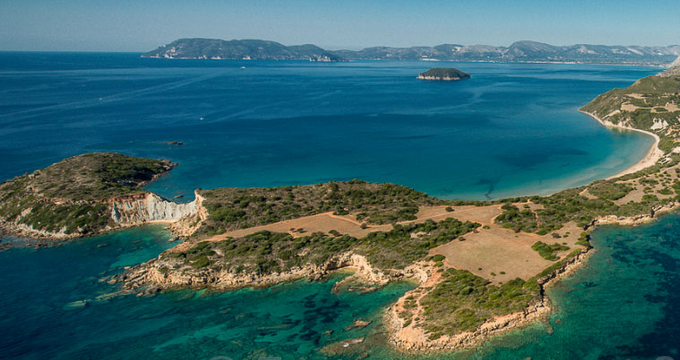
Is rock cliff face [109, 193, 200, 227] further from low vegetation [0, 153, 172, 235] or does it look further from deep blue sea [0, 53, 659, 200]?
deep blue sea [0, 53, 659, 200]

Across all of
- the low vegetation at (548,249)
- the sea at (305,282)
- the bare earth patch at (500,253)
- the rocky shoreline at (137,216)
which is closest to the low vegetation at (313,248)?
the bare earth patch at (500,253)

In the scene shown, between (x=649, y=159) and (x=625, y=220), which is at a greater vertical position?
(x=649, y=159)

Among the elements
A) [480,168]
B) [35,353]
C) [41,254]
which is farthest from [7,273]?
[480,168]

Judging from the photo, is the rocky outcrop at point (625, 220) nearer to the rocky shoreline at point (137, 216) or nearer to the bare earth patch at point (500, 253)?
the bare earth patch at point (500, 253)

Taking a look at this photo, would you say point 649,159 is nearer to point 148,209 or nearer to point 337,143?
point 337,143

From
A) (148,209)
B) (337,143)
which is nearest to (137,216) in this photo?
(148,209)

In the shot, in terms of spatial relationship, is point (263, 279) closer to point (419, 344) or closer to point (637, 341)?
point (419, 344)

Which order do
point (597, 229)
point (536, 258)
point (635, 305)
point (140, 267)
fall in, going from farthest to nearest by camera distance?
1. point (597, 229)
2. point (140, 267)
3. point (536, 258)
4. point (635, 305)

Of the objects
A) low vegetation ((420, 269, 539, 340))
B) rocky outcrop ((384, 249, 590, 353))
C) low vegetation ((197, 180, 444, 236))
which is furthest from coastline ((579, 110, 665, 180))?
rocky outcrop ((384, 249, 590, 353))

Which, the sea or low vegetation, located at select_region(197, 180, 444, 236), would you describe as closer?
the sea

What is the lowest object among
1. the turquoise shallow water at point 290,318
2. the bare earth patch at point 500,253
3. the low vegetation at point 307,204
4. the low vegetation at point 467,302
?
the turquoise shallow water at point 290,318

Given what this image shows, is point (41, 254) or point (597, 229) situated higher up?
point (597, 229)
